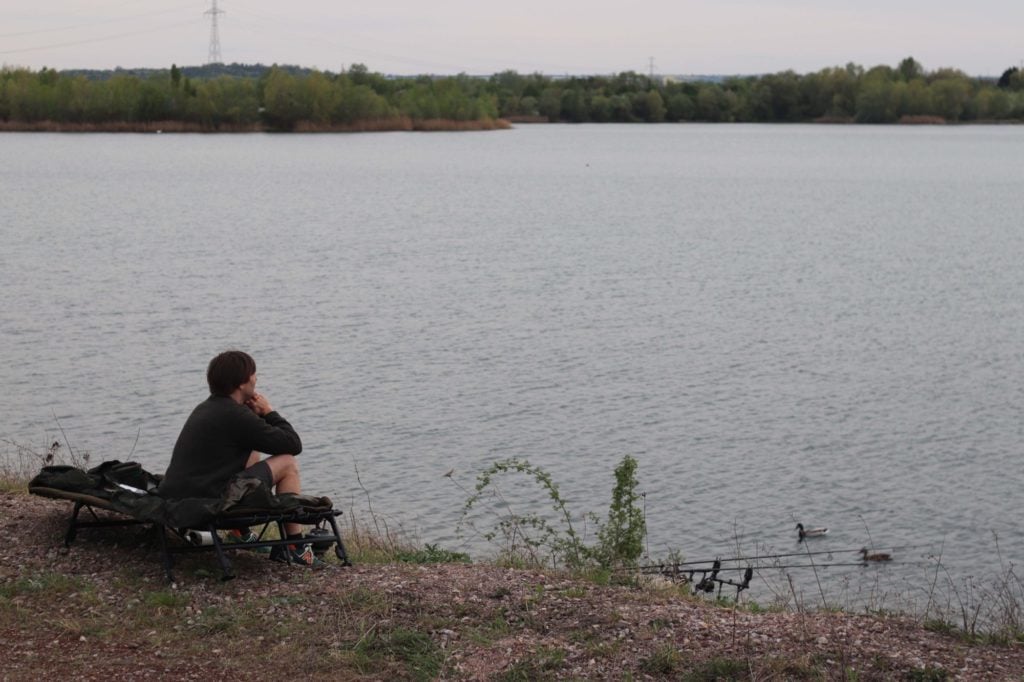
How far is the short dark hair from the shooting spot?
7551 millimetres

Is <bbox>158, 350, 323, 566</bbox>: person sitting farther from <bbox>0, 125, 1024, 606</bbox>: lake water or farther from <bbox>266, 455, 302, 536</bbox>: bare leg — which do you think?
<bbox>0, 125, 1024, 606</bbox>: lake water

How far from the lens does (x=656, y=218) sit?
Result: 57.2m

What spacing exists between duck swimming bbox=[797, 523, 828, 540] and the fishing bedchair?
762cm

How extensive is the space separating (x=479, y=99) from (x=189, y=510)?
518ft

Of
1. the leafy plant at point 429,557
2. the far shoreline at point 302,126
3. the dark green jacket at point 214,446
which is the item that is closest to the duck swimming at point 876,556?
the leafy plant at point 429,557

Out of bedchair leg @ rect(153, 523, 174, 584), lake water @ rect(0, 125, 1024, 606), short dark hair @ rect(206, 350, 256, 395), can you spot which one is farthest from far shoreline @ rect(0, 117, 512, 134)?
bedchair leg @ rect(153, 523, 174, 584)

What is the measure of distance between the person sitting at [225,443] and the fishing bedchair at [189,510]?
0.32ft

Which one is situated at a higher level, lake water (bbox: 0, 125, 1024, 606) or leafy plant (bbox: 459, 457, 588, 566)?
leafy plant (bbox: 459, 457, 588, 566)

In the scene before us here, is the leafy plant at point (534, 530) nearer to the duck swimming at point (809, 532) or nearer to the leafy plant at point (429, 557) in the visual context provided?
the leafy plant at point (429, 557)

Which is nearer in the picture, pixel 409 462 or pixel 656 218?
pixel 409 462

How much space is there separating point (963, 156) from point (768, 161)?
59.6 feet

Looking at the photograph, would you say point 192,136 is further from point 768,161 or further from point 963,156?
point 963,156

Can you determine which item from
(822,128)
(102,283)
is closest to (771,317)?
(102,283)

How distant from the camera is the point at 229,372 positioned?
7.55 metres
